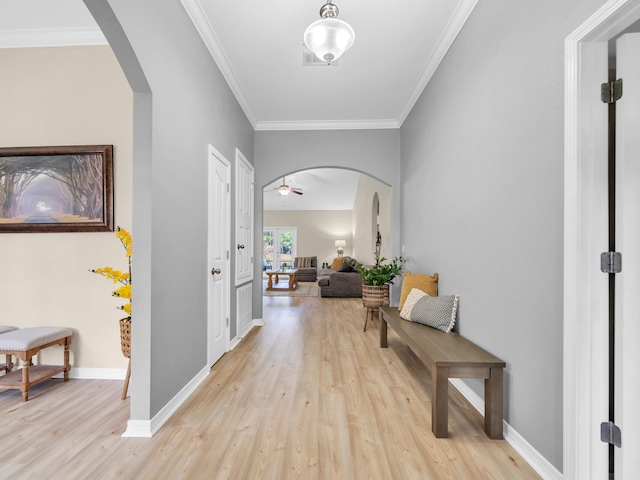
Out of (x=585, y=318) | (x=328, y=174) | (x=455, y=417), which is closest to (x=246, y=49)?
(x=585, y=318)

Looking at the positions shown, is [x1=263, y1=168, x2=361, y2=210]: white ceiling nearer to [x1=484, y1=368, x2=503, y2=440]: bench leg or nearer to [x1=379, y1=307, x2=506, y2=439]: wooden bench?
[x1=379, y1=307, x2=506, y2=439]: wooden bench

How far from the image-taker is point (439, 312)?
2740 mm

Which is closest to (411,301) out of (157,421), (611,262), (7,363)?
(611,262)

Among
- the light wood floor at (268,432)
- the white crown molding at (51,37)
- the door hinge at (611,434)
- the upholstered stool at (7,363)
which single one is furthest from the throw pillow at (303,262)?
the door hinge at (611,434)

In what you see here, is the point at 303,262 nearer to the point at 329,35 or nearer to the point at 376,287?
the point at 376,287

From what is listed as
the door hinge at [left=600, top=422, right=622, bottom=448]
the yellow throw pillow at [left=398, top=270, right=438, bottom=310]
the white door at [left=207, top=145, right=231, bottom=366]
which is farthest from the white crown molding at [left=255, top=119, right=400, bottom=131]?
the door hinge at [left=600, top=422, right=622, bottom=448]

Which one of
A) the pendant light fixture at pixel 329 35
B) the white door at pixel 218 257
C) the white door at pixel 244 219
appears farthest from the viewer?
the white door at pixel 244 219

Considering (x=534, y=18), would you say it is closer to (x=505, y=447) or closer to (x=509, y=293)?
(x=509, y=293)

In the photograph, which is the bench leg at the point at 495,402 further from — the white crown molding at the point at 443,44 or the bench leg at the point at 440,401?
the white crown molding at the point at 443,44

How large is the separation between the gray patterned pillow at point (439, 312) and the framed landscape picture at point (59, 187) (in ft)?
9.14

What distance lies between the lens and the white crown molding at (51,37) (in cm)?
278

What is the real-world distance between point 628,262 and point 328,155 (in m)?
3.99

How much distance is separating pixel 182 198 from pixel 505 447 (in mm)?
2586

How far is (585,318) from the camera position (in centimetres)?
138
